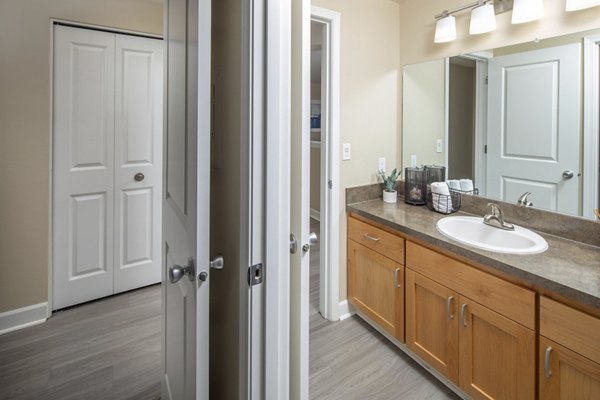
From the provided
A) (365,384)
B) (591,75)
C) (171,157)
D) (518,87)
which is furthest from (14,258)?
(591,75)

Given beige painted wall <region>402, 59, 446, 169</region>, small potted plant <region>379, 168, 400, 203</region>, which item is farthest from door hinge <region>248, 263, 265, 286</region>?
beige painted wall <region>402, 59, 446, 169</region>

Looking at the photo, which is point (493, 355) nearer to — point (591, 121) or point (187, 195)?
point (591, 121)

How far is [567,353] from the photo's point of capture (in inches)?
46.1

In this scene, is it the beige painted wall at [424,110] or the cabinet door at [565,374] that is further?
the beige painted wall at [424,110]

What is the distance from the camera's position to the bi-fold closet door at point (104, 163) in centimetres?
240

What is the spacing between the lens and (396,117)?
2535 mm

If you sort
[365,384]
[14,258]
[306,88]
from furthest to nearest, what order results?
1. [14,258]
2. [365,384]
3. [306,88]

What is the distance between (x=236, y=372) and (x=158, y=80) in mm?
2436

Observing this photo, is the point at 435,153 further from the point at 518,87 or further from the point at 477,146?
the point at 518,87

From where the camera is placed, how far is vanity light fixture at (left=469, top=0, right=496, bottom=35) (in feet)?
6.07

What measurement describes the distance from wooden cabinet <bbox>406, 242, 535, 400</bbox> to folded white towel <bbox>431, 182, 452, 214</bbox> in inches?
15.8

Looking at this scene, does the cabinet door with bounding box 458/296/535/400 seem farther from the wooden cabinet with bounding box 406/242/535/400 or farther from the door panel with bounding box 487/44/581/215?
the door panel with bounding box 487/44/581/215

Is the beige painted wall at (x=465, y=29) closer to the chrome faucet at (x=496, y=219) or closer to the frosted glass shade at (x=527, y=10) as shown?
the frosted glass shade at (x=527, y=10)

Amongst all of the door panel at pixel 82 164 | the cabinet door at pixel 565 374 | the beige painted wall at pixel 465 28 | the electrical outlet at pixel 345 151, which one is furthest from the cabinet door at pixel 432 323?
the door panel at pixel 82 164
